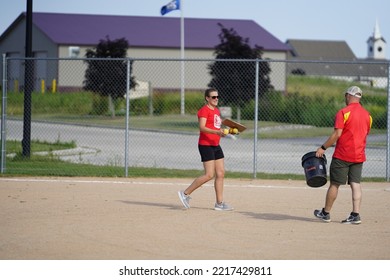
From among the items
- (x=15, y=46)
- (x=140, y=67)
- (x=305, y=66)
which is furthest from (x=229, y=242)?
(x=305, y=66)

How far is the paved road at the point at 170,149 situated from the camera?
20.1m

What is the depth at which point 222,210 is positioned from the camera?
12.5 meters

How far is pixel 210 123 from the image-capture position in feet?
39.8

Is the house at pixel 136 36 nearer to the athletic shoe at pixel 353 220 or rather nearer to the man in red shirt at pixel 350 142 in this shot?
the athletic shoe at pixel 353 220

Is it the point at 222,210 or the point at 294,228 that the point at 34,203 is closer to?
the point at 222,210

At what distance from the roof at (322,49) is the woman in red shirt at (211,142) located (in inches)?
3594

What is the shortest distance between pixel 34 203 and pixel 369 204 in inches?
195

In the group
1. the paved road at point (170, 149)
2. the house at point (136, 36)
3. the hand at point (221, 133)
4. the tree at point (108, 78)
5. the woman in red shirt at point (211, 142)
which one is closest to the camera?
the hand at point (221, 133)

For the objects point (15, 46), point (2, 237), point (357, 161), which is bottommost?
point (2, 237)

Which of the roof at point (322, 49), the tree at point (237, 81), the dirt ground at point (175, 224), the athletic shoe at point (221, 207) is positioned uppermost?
the roof at point (322, 49)

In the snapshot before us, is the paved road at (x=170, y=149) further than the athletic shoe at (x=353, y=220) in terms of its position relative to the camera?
Yes

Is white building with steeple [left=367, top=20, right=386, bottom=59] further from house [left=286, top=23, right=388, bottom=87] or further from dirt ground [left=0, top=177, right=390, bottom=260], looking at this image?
dirt ground [left=0, top=177, right=390, bottom=260]

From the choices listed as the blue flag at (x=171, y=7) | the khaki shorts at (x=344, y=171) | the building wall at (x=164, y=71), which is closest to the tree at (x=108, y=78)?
the blue flag at (x=171, y=7)

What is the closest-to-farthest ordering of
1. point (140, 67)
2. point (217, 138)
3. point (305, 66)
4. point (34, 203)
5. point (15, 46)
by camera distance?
point (217, 138) < point (34, 203) < point (140, 67) < point (15, 46) < point (305, 66)
